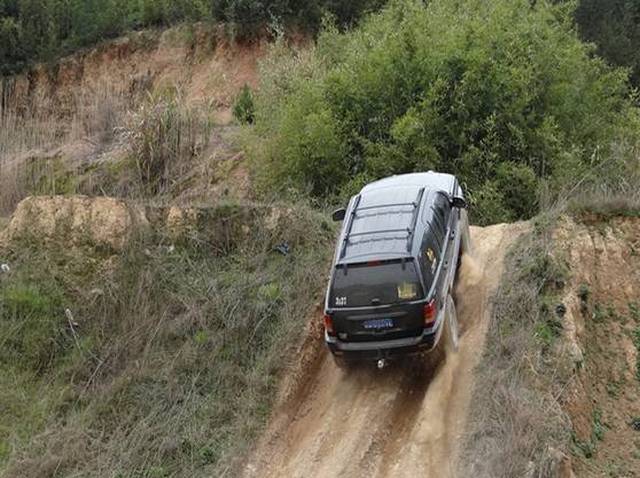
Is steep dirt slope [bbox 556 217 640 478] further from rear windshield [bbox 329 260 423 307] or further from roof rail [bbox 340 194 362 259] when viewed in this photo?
roof rail [bbox 340 194 362 259]

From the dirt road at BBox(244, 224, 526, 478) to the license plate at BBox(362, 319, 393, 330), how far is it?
1.27m

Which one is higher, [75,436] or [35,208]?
[35,208]

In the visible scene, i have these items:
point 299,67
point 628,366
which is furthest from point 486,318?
point 299,67

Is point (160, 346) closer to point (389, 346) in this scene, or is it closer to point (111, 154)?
point (389, 346)

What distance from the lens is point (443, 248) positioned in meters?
11.2

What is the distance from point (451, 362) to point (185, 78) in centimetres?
2059

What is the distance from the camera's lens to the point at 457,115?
642 inches

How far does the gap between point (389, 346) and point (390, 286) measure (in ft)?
2.53

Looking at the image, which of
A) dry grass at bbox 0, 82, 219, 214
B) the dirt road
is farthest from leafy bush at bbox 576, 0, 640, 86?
the dirt road

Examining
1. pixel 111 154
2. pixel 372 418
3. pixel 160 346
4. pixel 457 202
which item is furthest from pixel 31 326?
pixel 111 154

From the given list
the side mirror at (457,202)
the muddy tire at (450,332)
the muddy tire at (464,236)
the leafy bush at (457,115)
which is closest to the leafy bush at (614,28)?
the leafy bush at (457,115)

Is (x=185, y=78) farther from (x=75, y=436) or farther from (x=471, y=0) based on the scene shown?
(x=75, y=436)

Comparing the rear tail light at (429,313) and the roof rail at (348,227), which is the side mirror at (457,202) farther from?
the rear tail light at (429,313)

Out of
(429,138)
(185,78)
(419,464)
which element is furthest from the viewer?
(185,78)
